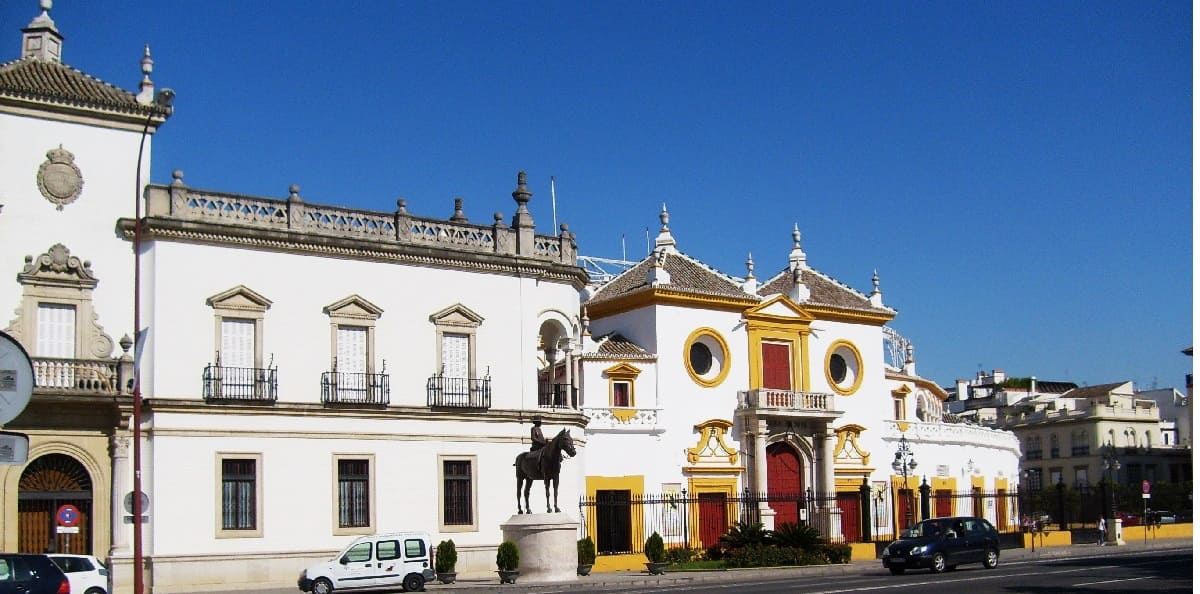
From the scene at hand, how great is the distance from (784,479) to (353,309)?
64.2 ft

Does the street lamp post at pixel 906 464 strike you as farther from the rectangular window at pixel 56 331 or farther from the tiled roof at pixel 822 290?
the rectangular window at pixel 56 331

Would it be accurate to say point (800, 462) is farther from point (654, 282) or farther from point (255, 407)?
point (255, 407)

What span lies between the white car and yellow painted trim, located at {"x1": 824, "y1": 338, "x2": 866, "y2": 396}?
3049 cm

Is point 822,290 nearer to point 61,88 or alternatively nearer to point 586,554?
point 586,554

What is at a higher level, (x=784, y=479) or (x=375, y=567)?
(x=784, y=479)

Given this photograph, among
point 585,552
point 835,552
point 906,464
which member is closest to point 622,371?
point 835,552

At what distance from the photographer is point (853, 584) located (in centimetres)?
2814

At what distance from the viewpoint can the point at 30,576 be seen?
2005cm

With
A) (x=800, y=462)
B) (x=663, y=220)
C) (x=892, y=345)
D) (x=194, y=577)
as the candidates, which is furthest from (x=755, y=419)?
(x=194, y=577)

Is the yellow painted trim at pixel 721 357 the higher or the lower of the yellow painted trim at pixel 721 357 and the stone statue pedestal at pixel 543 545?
the higher

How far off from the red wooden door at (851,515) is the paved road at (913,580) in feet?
32.7

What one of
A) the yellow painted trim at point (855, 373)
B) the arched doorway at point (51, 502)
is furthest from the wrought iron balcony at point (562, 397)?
the yellow painted trim at point (855, 373)

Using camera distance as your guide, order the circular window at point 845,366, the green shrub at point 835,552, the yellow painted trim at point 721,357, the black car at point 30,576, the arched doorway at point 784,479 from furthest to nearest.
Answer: the circular window at point 845,366 < the arched doorway at point 784,479 < the yellow painted trim at point 721,357 < the green shrub at point 835,552 < the black car at point 30,576

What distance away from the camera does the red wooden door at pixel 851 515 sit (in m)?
51.0
